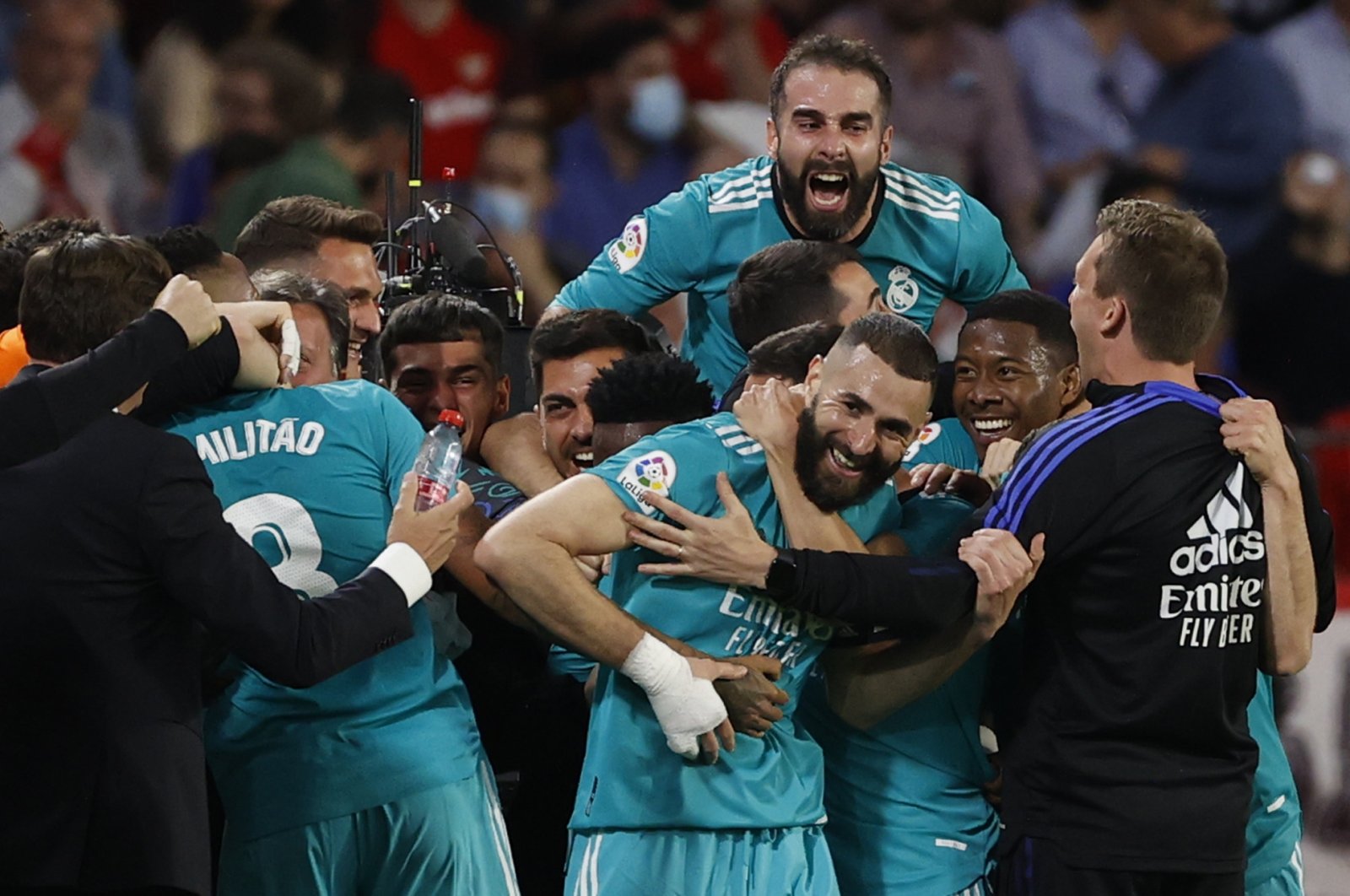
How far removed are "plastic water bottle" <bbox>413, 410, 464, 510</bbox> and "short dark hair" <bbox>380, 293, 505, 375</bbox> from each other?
929 mm

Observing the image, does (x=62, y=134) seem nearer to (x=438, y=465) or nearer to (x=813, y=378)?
(x=438, y=465)

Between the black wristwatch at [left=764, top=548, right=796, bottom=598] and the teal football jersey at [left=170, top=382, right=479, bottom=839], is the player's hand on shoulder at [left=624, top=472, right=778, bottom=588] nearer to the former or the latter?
the black wristwatch at [left=764, top=548, right=796, bottom=598]

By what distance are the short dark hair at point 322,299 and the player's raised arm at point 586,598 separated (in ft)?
3.30

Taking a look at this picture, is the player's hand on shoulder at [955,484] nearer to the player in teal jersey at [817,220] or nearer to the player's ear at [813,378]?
the player's ear at [813,378]

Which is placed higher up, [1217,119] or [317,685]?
[1217,119]

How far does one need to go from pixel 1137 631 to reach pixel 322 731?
1.51m

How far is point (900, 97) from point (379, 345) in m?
5.74

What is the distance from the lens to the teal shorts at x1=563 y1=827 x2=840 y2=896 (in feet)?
9.80

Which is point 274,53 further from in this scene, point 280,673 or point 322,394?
point 280,673

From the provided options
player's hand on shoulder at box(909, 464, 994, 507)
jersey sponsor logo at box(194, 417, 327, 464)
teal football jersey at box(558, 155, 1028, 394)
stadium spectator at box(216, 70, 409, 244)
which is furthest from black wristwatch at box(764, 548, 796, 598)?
stadium spectator at box(216, 70, 409, 244)

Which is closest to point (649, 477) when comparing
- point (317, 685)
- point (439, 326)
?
point (317, 685)

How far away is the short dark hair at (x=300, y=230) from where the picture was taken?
183 inches

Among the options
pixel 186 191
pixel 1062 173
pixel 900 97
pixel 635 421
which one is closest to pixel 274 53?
pixel 186 191

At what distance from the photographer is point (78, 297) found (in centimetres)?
274
